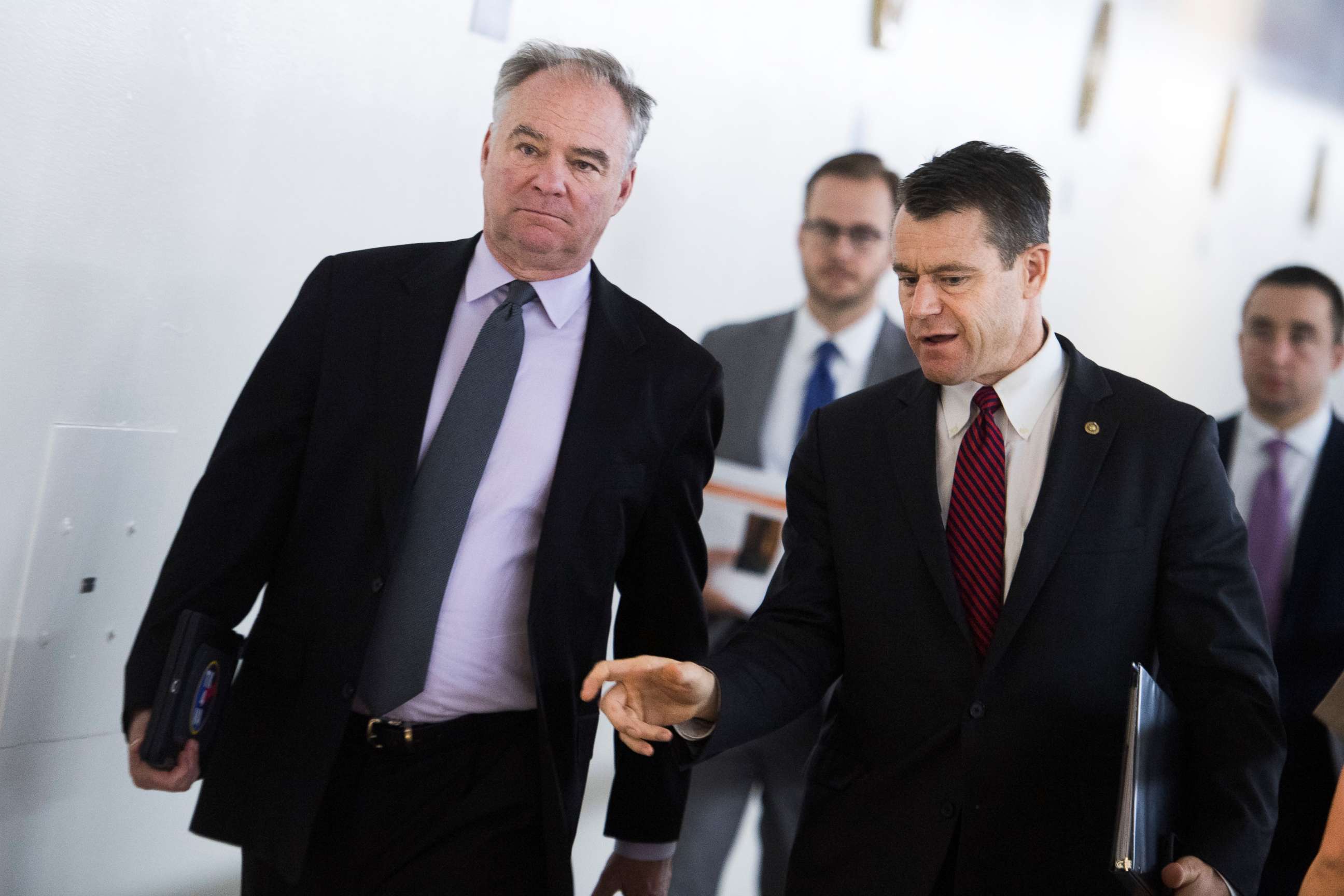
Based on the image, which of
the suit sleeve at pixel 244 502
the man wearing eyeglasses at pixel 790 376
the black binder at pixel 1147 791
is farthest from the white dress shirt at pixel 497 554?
the man wearing eyeglasses at pixel 790 376

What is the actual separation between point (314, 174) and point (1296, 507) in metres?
2.69

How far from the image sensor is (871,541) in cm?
190

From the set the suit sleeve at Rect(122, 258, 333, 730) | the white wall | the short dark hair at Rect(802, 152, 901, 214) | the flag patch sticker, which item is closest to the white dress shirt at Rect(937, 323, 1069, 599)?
the suit sleeve at Rect(122, 258, 333, 730)

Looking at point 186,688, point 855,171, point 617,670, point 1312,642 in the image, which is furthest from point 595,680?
point 1312,642

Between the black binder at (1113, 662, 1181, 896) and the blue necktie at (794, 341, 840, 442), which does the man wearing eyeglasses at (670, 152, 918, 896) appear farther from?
the black binder at (1113, 662, 1181, 896)

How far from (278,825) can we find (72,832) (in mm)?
709

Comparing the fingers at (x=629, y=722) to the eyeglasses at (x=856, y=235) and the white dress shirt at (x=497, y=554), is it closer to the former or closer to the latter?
the white dress shirt at (x=497, y=554)

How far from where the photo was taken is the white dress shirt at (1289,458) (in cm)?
343

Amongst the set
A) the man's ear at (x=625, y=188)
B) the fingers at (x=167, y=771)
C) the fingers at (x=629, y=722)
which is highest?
the man's ear at (x=625, y=188)

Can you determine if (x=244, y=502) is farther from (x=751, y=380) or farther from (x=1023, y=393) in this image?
(x=751, y=380)

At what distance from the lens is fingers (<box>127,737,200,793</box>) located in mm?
1751

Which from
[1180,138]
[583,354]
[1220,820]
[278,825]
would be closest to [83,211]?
[583,354]

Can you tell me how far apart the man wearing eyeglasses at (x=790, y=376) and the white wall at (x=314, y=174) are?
8 centimetres

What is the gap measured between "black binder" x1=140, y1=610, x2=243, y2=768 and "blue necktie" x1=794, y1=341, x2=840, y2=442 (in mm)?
1843
